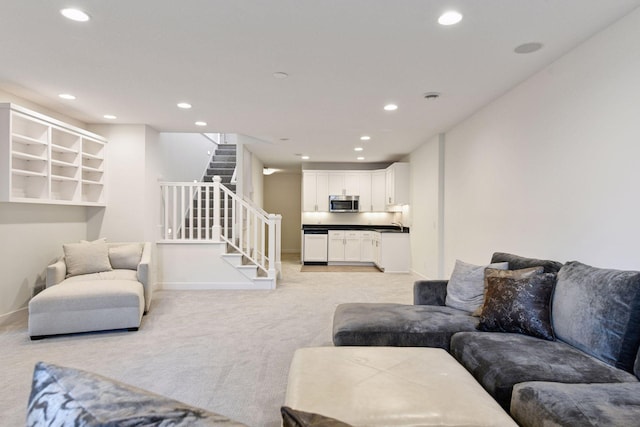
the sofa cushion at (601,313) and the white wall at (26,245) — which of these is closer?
the sofa cushion at (601,313)

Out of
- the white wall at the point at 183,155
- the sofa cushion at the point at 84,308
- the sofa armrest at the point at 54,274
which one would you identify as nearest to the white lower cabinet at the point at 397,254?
the white wall at the point at 183,155

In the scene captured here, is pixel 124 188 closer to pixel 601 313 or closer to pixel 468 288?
pixel 468 288

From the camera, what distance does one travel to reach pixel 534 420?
1472 millimetres

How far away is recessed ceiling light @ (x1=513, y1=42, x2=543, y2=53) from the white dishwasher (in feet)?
20.0

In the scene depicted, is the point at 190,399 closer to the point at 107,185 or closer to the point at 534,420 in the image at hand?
the point at 534,420

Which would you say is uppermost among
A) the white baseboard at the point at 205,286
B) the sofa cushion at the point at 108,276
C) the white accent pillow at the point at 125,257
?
the white accent pillow at the point at 125,257

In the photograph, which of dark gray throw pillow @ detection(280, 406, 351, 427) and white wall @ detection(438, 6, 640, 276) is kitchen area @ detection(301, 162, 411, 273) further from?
dark gray throw pillow @ detection(280, 406, 351, 427)

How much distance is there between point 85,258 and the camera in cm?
414

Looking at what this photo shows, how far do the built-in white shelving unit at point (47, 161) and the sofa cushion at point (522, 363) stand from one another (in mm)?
4414

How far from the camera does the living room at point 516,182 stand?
233 cm

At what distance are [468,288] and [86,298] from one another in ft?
11.7

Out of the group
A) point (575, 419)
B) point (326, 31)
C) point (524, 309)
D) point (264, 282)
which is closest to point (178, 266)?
point (264, 282)

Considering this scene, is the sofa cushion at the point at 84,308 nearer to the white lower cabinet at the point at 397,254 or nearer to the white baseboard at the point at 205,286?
the white baseboard at the point at 205,286

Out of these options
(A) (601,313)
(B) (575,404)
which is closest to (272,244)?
(A) (601,313)
